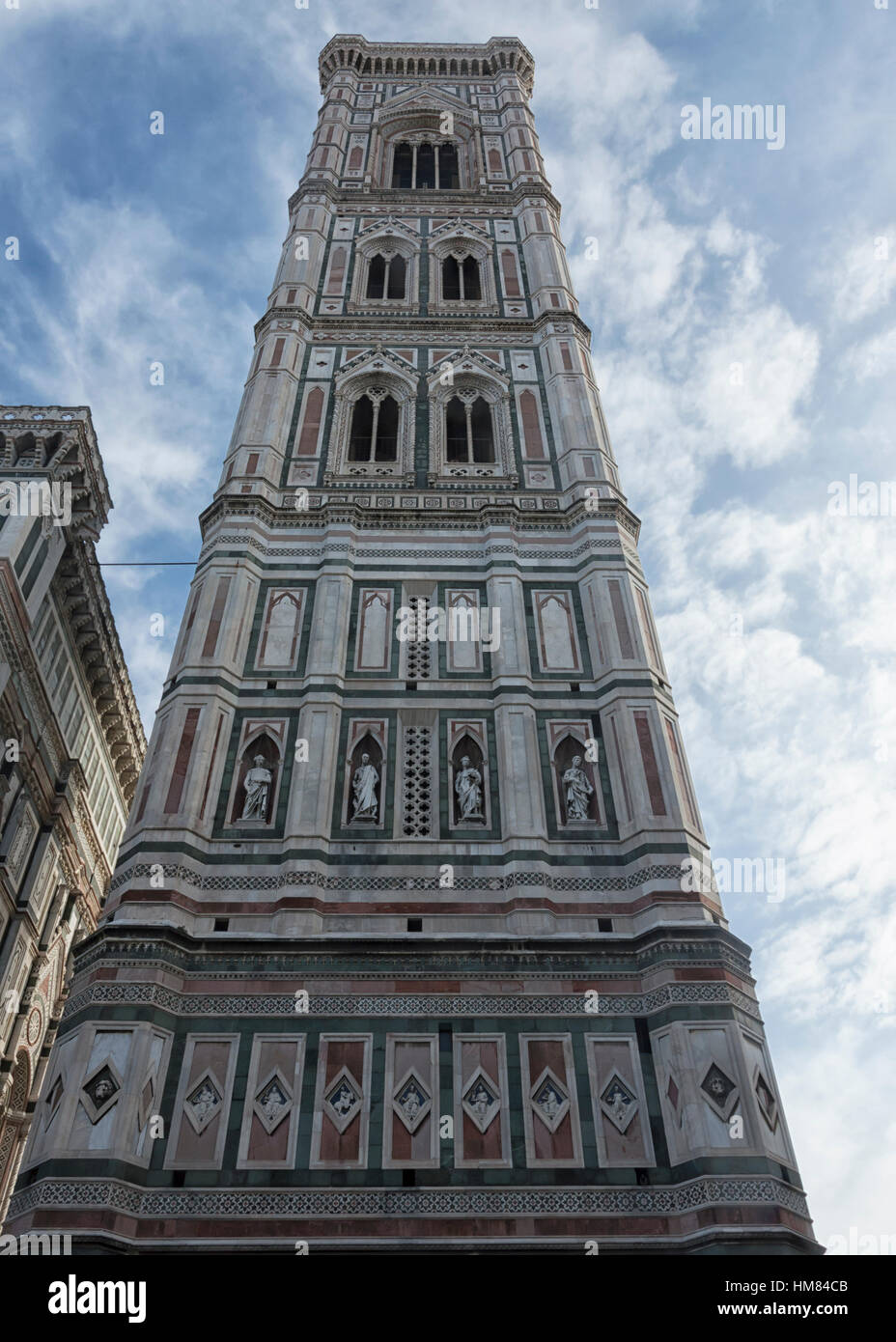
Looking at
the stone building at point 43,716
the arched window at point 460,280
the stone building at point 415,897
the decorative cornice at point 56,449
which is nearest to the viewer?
the stone building at point 415,897

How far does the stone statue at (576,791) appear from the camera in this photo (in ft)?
41.3

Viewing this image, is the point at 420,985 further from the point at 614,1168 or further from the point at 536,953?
the point at 614,1168

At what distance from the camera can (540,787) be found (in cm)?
1280

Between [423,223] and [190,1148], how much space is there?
64.6ft

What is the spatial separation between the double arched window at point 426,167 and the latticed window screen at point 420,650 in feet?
49.7

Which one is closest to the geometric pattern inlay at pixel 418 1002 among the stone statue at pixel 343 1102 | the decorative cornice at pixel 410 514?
Answer: the stone statue at pixel 343 1102

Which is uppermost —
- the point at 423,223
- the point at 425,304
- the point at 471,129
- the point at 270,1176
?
the point at 471,129

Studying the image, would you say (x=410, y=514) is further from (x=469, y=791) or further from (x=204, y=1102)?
(x=204, y=1102)

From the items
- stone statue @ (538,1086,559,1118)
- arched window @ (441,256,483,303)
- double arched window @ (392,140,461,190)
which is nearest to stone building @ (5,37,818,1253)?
stone statue @ (538,1086,559,1118)

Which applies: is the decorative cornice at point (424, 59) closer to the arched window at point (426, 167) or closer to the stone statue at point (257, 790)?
the arched window at point (426, 167)

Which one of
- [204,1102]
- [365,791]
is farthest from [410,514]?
[204,1102]

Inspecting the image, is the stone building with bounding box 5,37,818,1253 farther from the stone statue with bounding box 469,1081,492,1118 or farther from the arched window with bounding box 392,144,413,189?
the arched window with bounding box 392,144,413,189

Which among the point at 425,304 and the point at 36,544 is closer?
the point at 36,544
